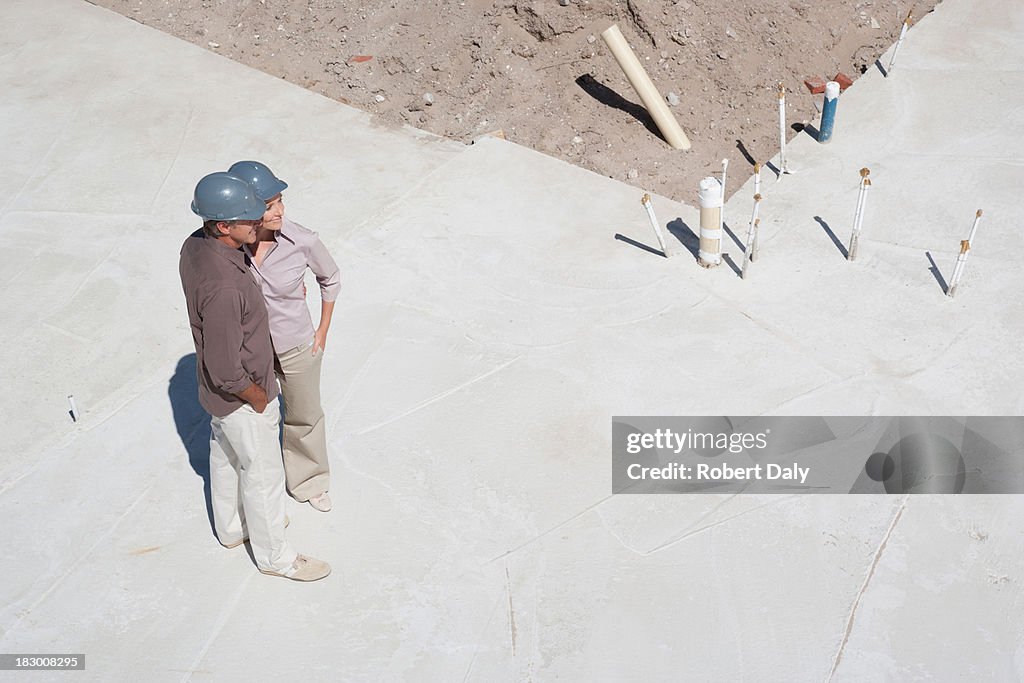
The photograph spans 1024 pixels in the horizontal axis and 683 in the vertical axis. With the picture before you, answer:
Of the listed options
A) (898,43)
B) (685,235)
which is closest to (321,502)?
(685,235)

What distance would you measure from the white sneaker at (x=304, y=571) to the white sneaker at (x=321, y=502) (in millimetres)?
349

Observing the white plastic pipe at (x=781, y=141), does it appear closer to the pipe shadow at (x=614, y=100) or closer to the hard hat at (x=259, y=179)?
the pipe shadow at (x=614, y=100)

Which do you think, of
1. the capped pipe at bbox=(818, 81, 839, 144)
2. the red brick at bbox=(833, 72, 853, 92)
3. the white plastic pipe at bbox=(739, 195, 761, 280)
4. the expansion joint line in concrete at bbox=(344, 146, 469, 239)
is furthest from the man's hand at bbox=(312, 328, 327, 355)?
the red brick at bbox=(833, 72, 853, 92)

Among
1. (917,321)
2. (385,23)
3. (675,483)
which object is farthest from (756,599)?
(385,23)

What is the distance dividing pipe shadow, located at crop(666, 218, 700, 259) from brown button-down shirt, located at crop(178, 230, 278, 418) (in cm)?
Answer: 336

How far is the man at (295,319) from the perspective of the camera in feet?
14.5

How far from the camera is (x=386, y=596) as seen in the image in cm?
486

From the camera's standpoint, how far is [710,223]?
6422mm

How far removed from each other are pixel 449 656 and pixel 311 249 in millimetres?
1893

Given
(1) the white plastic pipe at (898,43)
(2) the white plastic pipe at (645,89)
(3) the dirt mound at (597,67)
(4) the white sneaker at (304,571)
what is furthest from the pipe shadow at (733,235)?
(4) the white sneaker at (304,571)

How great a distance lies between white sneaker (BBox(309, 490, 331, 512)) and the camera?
525 cm

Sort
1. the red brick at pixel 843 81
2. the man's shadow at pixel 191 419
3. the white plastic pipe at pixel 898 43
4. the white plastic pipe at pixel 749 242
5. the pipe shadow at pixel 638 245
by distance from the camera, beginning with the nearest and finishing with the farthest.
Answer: the man's shadow at pixel 191 419 → the white plastic pipe at pixel 749 242 → the pipe shadow at pixel 638 245 → the white plastic pipe at pixel 898 43 → the red brick at pixel 843 81

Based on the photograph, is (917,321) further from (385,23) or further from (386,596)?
(385,23)

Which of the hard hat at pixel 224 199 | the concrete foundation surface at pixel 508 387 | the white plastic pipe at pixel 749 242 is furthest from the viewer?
the white plastic pipe at pixel 749 242
